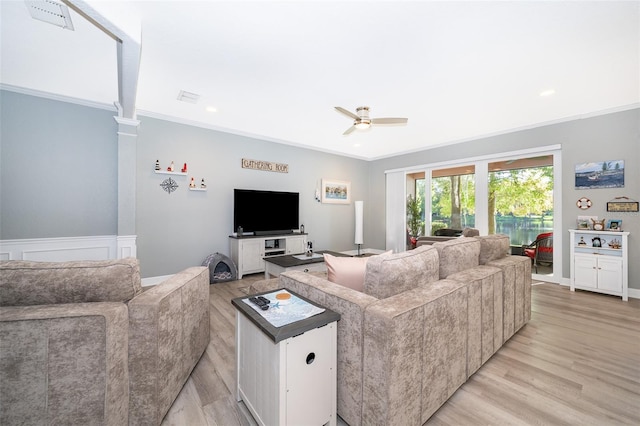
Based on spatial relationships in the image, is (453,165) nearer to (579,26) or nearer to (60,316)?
(579,26)

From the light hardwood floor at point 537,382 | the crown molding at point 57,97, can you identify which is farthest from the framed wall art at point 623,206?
the crown molding at point 57,97

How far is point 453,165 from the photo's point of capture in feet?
17.7

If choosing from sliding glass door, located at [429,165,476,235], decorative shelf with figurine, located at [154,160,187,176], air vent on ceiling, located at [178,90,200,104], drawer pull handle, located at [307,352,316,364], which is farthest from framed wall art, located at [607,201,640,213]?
decorative shelf with figurine, located at [154,160,187,176]

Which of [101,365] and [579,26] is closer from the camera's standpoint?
[101,365]

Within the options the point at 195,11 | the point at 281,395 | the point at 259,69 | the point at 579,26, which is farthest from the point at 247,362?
the point at 579,26

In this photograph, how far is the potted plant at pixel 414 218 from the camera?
241 inches

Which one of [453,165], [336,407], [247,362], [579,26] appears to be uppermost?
[579,26]

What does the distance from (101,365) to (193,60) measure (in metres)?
2.68

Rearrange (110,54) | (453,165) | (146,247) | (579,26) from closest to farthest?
(579,26), (110,54), (146,247), (453,165)

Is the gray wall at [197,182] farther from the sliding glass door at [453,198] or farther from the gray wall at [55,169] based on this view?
the sliding glass door at [453,198]

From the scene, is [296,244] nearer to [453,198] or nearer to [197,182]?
[197,182]

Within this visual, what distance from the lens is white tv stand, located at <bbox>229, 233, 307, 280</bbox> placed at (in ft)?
14.4

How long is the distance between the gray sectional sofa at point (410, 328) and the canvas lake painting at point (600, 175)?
3305 mm

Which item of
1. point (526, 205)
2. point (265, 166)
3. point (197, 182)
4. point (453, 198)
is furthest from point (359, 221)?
point (197, 182)
